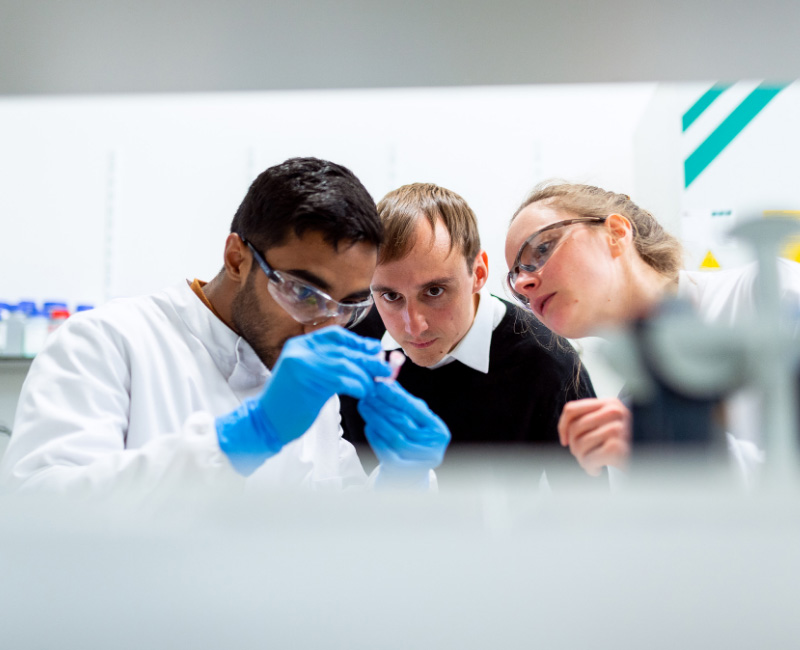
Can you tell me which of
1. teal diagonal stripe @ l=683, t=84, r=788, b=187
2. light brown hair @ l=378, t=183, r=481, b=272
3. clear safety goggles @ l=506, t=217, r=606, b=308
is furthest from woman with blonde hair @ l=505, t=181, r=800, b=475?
teal diagonal stripe @ l=683, t=84, r=788, b=187

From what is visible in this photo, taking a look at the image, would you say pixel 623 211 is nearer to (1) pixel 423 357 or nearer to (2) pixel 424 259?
(2) pixel 424 259

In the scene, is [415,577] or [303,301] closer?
[415,577]

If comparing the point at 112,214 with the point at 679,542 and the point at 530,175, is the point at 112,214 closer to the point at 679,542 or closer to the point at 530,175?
the point at 530,175

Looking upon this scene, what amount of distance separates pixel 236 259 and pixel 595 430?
92 centimetres

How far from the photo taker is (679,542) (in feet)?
1.06

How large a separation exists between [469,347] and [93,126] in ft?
6.99

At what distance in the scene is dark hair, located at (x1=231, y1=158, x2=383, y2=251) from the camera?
1.40 meters

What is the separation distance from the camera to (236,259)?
1.50 m

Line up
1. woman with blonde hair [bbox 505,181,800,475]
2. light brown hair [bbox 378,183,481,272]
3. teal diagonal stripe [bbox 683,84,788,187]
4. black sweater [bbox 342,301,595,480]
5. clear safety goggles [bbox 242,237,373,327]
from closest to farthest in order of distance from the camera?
clear safety goggles [bbox 242,237,373,327] < woman with blonde hair [bbox 505,181,800,475] < light brown hair [bbox 378,183,481,272] < black sweater [bbox 342,301,595,480] < teal diagonal stripe [bbox 683,84,788,187]

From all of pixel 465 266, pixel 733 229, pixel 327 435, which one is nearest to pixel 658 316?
pixel 733 229

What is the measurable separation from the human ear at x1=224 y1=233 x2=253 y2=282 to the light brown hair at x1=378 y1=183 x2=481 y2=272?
0.43m

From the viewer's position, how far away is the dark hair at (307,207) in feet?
4.59

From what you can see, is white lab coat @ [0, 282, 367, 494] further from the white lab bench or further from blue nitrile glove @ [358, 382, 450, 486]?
the white lab bench

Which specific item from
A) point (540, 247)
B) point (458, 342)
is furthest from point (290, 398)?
point (458, 342)
